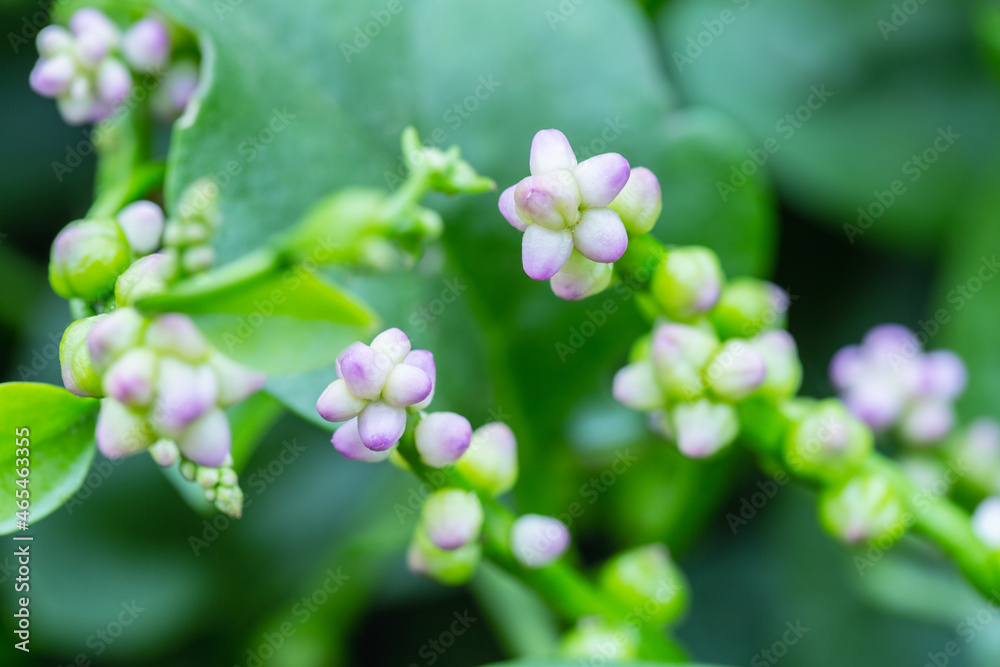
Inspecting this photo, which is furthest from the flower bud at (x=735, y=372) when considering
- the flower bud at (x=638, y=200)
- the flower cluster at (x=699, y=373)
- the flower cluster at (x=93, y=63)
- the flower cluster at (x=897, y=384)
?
the flower cluster at (x=93, y=63)

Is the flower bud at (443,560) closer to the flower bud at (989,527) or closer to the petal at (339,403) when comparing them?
the petal at (339,403)

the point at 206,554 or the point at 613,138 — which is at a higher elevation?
the point at 613,138

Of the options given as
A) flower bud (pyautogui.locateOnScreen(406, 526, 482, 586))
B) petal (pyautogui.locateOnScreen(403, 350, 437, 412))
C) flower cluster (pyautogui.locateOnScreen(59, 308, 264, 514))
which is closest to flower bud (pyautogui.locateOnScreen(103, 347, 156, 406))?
flower cluster (pyautogui.locateOnScreen(59, 308, 264, 514))

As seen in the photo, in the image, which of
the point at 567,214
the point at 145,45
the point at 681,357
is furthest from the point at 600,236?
the point at 145,45

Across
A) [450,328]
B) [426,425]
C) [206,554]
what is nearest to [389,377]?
[426,425]

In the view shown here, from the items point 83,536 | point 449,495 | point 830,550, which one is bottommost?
point 83,536

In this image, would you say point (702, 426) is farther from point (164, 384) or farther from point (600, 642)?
point (164, 384)

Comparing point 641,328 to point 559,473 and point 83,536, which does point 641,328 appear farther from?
point 83,536
